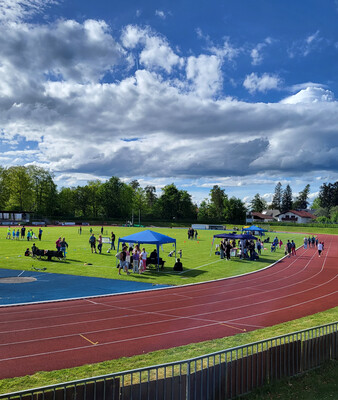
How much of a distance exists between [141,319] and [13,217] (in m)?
84.8

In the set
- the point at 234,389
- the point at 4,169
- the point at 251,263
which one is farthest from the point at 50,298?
the point at 4,169

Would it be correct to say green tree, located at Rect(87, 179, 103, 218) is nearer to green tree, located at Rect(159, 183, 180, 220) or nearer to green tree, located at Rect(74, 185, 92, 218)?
green tree, located at Rect(74, 185, 92, 218)

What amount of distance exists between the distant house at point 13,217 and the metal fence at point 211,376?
8498cm

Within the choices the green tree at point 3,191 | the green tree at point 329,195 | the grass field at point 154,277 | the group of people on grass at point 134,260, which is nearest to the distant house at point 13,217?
the green tree at point 3,191

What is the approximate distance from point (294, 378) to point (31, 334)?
815cm

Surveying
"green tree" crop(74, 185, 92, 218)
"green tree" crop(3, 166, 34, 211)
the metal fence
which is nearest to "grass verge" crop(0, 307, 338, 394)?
the metal fence

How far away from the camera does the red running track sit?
1008cm

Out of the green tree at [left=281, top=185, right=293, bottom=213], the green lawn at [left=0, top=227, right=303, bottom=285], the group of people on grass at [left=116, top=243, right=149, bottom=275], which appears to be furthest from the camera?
the green tree at [left=281, top=185, right=293, bottom=213]

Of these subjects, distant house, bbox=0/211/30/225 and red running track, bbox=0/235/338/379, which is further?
distant house, bbox=0/211/30/225

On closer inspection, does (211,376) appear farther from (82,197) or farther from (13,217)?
(82,197)

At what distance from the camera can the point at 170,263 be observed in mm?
27922

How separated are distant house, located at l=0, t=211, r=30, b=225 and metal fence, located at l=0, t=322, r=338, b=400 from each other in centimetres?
8498

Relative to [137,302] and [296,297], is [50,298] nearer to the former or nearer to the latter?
[137,302]

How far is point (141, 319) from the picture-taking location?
1328cm
